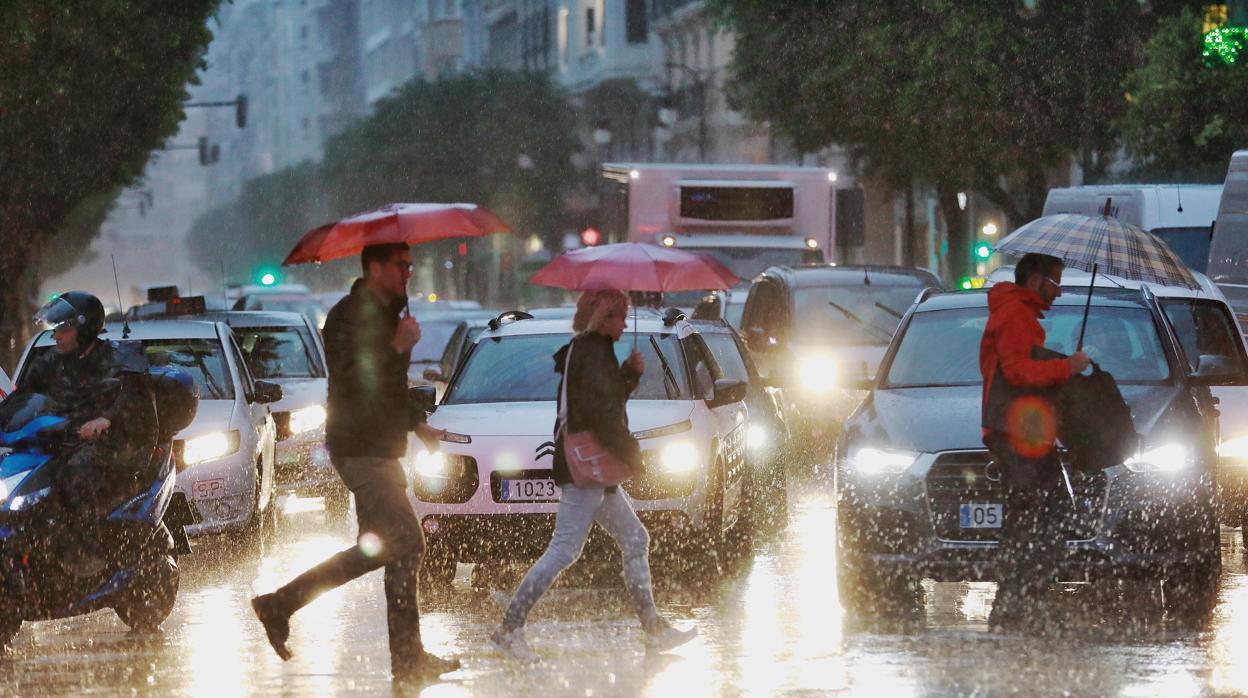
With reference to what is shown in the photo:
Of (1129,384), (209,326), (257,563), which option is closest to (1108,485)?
(1129,384)

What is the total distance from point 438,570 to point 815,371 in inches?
346

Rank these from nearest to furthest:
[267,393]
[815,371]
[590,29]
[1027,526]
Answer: [1027,526], [267,393], [815,371], [590,29]

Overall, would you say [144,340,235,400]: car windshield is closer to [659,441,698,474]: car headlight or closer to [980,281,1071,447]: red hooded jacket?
[659,441,698,474]: car headlight

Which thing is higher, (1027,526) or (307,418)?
(1027,526)

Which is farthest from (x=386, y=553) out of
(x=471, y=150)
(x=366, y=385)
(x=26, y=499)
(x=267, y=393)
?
(x=471, y=150)

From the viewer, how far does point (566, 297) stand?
228ft

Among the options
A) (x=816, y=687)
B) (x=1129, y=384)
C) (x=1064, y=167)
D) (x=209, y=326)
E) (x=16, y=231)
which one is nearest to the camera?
(x=816, y=687)

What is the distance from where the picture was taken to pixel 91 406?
33.5 feet

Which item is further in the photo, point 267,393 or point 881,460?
point 267,393

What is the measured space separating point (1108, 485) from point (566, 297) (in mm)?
59404

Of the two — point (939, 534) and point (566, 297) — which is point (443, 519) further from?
point (566, 297)

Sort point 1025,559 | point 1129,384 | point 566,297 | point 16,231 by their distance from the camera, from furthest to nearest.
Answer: point 566,297, point 16,231, point 1129,384, point 1025,559

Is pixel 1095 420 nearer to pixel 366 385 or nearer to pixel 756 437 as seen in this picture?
pixel 366 385

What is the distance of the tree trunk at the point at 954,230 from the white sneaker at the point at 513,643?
34.9 meters
